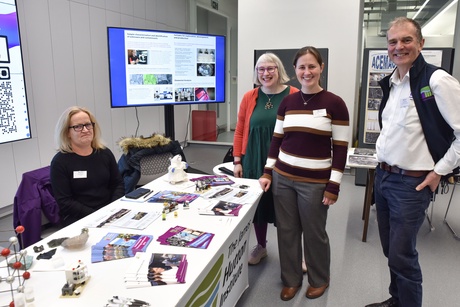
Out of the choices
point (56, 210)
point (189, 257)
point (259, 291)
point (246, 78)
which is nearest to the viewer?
point (189, 257)

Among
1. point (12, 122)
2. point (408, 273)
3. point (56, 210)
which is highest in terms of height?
point (12, 122)

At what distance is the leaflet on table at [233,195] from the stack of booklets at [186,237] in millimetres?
435

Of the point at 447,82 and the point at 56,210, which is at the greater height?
the point at 447,82

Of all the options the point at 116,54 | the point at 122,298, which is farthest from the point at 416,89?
the point at 116,54

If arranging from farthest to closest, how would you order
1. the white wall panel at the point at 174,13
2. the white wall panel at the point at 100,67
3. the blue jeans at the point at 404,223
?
the white wall panel at the point at 174,13
the white wall panel at the point at 100,67
the blue jeans at the point at 404,223

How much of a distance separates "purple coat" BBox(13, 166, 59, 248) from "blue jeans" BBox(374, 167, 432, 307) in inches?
75.0

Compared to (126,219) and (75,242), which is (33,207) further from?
(75,242)

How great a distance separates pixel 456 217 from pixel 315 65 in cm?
277

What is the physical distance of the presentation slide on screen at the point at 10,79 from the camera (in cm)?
315

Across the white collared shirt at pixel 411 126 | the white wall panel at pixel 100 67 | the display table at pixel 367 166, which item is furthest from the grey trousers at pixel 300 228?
the white wall panel at pixel 100 67

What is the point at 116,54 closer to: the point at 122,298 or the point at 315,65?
the point at 315,65

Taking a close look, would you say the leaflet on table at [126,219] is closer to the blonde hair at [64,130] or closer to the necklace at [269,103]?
the blonde hair at [64,130]

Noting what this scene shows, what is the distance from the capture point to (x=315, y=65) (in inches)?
74.9

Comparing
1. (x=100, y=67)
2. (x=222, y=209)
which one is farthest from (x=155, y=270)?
(x=100, y=67)
